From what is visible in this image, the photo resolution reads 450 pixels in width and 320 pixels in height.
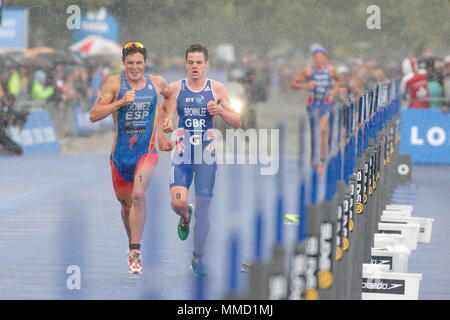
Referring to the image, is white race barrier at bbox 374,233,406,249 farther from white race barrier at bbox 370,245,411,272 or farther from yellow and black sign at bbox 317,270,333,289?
yellow and black sign at bbox 317,270,333,289

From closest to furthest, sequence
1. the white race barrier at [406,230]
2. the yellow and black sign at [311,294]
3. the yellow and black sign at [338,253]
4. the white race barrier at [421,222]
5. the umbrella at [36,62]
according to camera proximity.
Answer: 1. the yellow and black sign at [311,294]
2. the yellow and black sign at [338,253]
3. the white race barrier at [406,230]
4. the white race barrier at [421,222]
5. the umbrella at [36,62]

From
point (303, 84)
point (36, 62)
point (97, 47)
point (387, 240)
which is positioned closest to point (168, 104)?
point (387, 240)

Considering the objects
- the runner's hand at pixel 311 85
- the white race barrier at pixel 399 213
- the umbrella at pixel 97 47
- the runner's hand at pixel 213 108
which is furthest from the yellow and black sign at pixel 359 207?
the umbrella at pixel 97 47

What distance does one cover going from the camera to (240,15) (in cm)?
5784

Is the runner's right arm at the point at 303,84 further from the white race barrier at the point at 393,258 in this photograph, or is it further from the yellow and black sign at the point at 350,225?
the yellow and black sign at the point at 350,225

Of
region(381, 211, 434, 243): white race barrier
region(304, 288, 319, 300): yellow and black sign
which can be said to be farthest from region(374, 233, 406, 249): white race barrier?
region(304, 288, 319, 300): yellow and black sign

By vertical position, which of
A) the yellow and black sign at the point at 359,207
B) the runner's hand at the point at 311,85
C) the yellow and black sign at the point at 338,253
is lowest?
the yellow and black sign at the point at 338,253

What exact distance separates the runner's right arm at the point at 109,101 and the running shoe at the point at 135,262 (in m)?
1.12

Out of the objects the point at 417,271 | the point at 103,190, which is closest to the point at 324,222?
the point at 417,271

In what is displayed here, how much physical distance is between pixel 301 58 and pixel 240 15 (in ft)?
46.6

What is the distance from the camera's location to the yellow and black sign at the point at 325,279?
6033 millimetres

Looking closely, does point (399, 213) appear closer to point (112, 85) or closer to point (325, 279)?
point (112, 85)

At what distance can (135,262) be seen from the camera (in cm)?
926

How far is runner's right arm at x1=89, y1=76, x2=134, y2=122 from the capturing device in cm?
916
